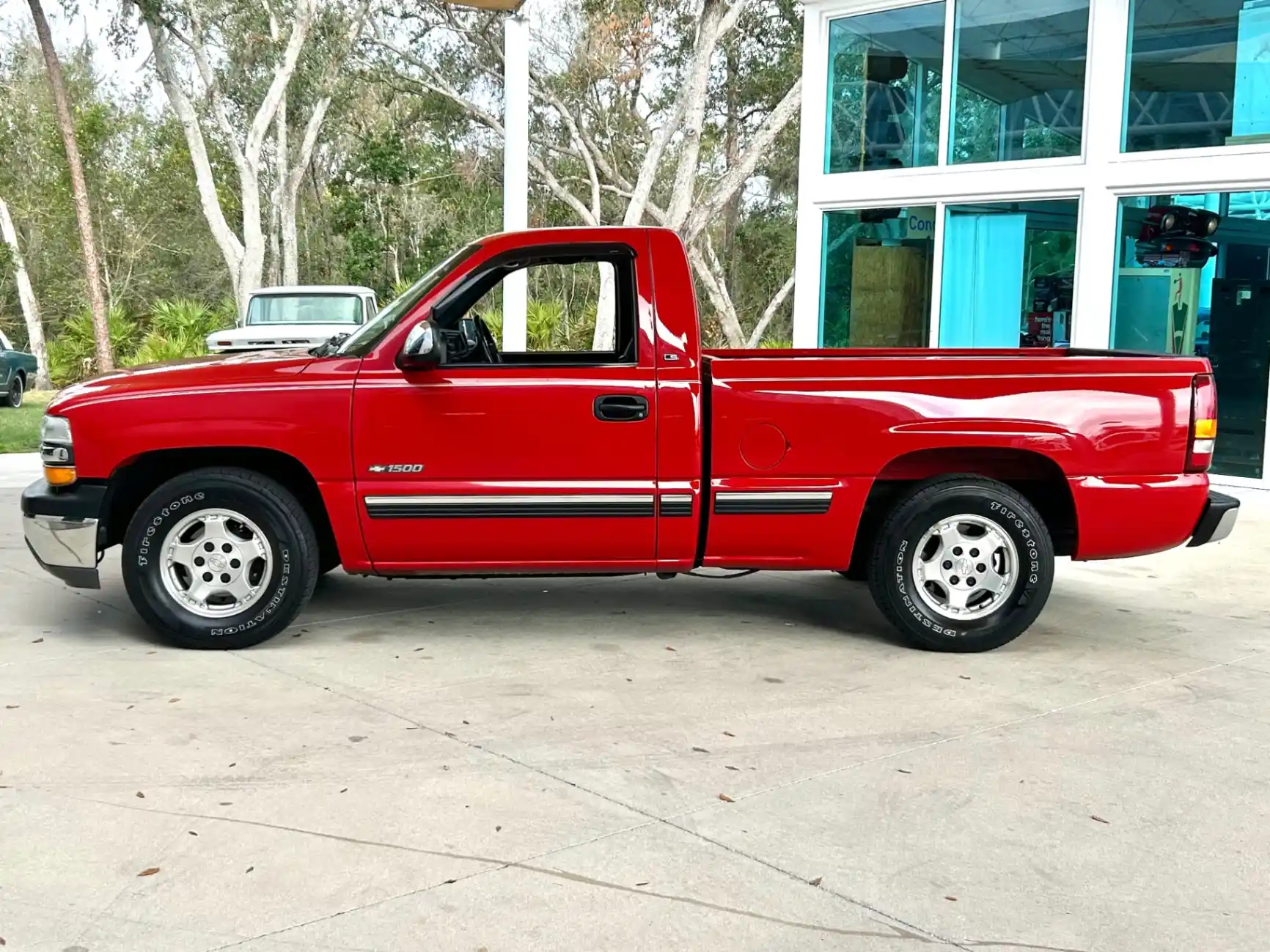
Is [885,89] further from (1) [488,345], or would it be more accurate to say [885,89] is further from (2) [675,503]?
(2) [675,503]

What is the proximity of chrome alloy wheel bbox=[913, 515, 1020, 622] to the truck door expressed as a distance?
1303 millimetres

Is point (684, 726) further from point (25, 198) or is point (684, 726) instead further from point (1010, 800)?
point (25, 198)

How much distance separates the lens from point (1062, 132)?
43.5 ft

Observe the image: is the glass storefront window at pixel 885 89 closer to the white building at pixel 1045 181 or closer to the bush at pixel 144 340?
the white building at pixel 1045 181

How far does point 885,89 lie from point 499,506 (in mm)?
10335

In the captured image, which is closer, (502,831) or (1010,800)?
(502,831)

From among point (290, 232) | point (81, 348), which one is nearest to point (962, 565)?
point (81, 348)

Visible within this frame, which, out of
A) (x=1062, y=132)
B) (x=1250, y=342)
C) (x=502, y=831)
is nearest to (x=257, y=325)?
(x=1062, y=132)

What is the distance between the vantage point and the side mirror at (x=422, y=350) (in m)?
5.67

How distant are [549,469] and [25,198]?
1548 inches

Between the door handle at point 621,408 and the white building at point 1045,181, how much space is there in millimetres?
8462

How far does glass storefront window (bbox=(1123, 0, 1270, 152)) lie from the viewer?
12133 millimetres

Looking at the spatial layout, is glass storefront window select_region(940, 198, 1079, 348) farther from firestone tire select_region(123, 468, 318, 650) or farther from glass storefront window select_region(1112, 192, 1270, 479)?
firestone tire select_region(123, 468, 318, 650)

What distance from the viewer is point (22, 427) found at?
697 inches
